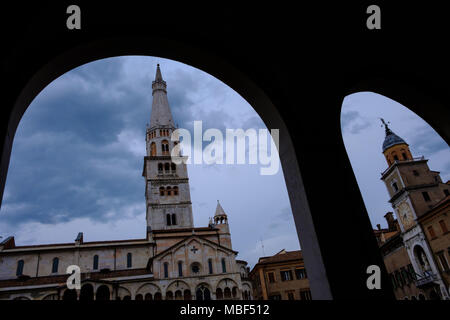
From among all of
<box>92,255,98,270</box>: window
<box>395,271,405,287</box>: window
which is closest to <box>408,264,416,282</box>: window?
<box>395,271,405,287</box>: window

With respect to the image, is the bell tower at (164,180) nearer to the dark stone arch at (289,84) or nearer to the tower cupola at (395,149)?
the tower cupola at (395,149)

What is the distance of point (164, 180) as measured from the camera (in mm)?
52750

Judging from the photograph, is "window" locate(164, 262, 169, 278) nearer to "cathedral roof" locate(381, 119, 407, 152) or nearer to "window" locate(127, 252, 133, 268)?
"window" locate(127, 252, 133, 268)

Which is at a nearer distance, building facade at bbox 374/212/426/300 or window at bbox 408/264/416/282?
window at bbox 408/264/416/282

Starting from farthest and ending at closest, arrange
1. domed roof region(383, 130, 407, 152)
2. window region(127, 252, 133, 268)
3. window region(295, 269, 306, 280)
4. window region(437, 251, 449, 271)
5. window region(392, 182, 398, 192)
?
1. window region(127, 252, 133, 268)
2. window region(295, 269, 306, 280)
3. domed roof region(383, 130, 407, 152)
4. window region(392, 182, 398, 192)
5. window region(437, 251, 449, 271)

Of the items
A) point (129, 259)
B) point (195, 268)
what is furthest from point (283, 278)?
point (129, 259)

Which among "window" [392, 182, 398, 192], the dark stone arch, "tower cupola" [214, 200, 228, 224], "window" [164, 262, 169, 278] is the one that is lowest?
the dark stone arch

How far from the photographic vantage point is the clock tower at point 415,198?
31211 millimetres

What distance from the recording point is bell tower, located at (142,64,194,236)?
50.5 meters

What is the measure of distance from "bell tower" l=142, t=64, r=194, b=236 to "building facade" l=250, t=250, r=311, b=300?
583 inches

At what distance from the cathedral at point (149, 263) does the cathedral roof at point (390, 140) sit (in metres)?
25.0

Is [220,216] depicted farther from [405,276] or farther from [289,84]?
[289,84]

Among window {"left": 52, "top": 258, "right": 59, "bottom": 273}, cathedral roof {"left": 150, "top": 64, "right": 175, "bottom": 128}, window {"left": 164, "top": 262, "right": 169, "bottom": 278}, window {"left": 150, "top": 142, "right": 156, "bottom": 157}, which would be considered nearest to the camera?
window {"left": 164, "top": 262, "right": 169, "bottom": 278}

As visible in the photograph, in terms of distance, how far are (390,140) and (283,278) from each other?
23374 millimetres
